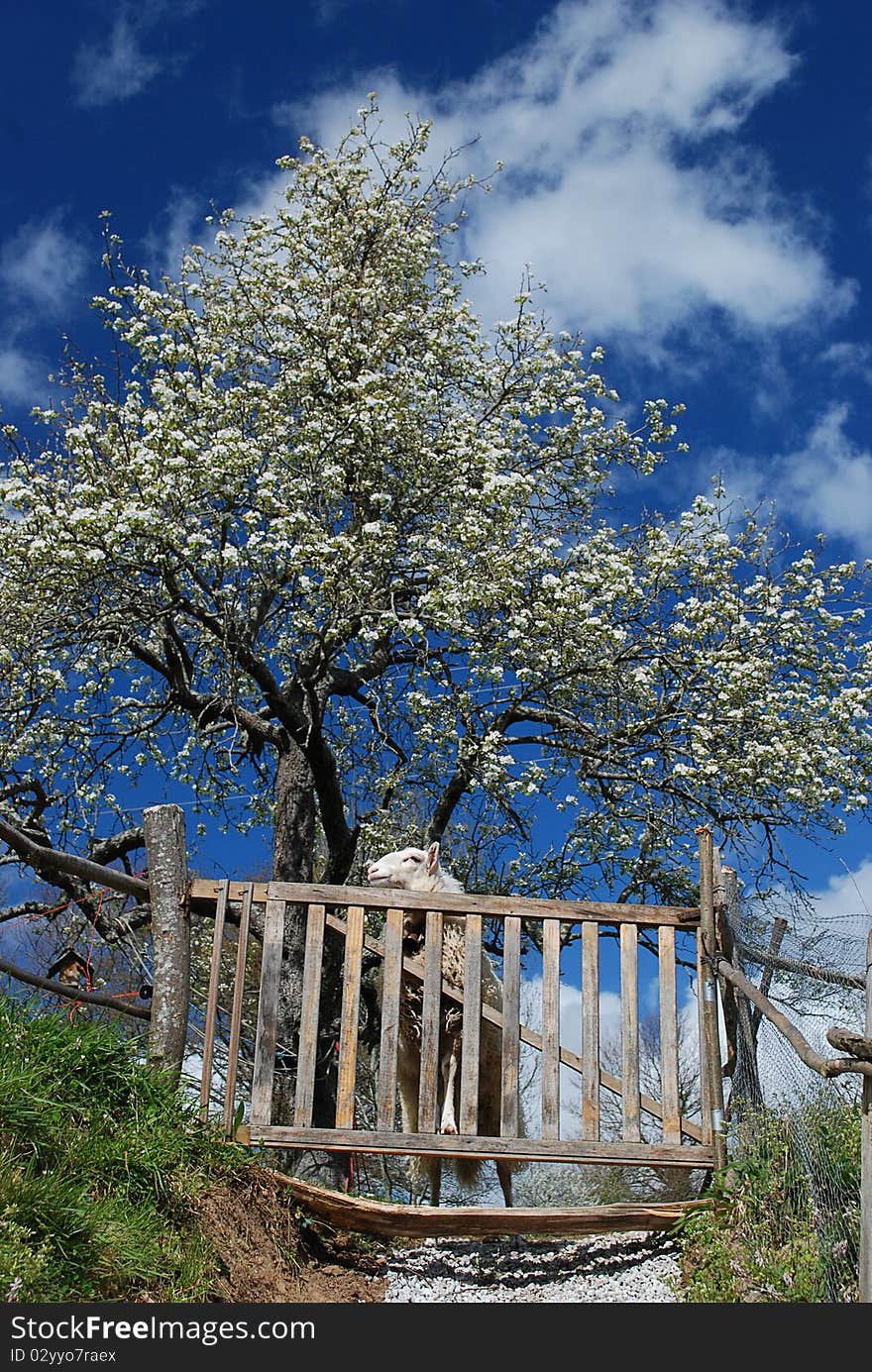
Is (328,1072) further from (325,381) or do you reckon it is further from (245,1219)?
(325,381)

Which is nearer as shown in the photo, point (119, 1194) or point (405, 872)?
point (119, 1194)

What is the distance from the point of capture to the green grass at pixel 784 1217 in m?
6.79

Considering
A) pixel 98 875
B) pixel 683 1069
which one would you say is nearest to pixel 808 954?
pixel 98 875

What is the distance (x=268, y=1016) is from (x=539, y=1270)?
251cm

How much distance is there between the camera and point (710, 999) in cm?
886

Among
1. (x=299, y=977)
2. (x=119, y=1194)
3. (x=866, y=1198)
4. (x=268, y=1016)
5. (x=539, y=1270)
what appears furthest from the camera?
(x=299, y=977)

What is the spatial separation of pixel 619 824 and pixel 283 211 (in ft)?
29.8

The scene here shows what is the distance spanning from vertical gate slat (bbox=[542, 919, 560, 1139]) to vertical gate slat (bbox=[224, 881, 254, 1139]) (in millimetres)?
2042

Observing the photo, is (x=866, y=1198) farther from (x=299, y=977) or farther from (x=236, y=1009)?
(x=299, y=977)

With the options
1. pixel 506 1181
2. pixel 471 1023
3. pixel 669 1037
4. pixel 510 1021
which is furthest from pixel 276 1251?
pixel 669 1037

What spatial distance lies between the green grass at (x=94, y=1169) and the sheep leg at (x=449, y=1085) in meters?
1.54

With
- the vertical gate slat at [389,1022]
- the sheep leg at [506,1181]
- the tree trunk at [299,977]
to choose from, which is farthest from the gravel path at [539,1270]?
the tree trunk at [299,977]

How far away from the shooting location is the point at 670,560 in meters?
15.2

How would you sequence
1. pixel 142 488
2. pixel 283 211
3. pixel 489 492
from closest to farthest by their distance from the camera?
pixel 142 488
pixel 489 492
pixel 283 211
